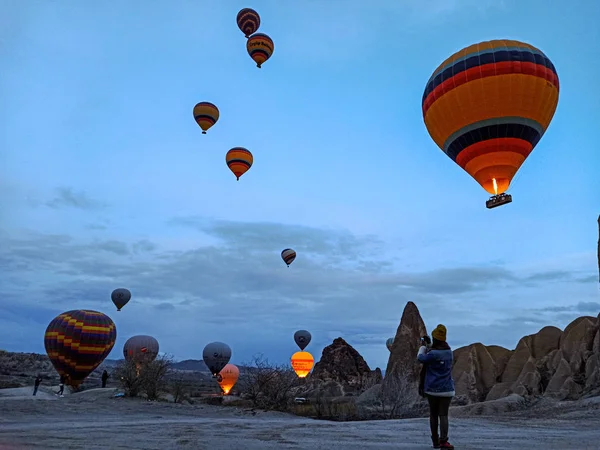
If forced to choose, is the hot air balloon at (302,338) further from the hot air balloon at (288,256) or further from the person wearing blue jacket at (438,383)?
the person wearing blue jacket at (438,383)

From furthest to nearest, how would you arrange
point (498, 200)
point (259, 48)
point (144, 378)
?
point (259, 48) → point (144, 378) → point (498, 200)

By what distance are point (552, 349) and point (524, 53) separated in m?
36.1

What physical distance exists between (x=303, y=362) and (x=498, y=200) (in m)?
50.9

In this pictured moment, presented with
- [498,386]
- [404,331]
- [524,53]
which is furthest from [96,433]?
[498,386]

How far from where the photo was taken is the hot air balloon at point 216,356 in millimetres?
51094

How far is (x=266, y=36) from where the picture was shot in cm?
3947

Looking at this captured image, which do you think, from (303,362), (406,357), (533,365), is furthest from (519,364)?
(303,362)

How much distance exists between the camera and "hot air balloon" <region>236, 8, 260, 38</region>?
4066 centimetres

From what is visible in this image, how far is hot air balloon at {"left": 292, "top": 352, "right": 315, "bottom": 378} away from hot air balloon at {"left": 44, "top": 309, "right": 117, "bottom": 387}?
35.3 metres

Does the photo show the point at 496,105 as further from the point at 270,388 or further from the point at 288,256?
the point at 288,256

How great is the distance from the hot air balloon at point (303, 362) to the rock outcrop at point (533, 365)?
21525 millimetres

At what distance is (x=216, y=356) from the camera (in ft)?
168

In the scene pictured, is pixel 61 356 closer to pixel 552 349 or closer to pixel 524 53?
pixel 524 53

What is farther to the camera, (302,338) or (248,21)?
(302,338)
